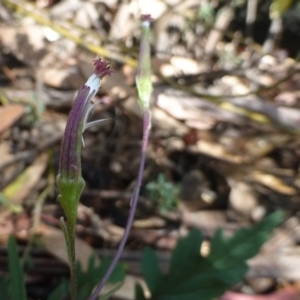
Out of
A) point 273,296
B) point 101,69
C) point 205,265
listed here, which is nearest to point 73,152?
point 101,69

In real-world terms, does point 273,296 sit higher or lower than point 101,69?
lower

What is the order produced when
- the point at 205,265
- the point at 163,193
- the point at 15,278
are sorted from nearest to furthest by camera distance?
the point at 15,278 < the point at 205,265 < the point at 163,193

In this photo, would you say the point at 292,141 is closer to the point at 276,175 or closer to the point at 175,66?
the point at 276,175

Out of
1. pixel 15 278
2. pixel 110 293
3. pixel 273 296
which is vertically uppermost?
pixel 110 293

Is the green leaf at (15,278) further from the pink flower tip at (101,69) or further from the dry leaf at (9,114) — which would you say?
the dry leaf at (9,114)

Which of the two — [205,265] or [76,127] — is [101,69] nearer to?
[76,127]

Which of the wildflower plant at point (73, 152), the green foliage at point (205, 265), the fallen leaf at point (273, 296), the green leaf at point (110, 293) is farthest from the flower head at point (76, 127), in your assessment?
the fallen leaf at point (273, 296)
